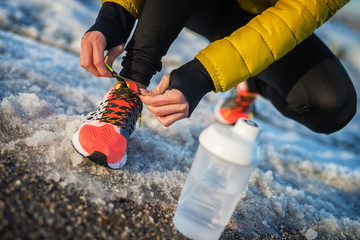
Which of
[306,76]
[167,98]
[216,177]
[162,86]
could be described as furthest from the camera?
[306,76]

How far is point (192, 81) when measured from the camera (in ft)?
3.82

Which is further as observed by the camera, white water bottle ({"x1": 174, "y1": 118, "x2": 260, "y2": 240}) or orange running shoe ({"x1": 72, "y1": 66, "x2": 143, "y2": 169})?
orange running shoe ({"x1": 72, "y1": 66, "x2": 143, "y2": 169})

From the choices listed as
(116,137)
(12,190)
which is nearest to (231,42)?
(116,137)

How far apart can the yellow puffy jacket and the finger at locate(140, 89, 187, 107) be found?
201mm

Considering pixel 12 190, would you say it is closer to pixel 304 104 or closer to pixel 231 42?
pixel 231 42

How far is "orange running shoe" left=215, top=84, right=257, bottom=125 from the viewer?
2.34 m

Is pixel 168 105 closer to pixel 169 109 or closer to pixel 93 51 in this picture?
pixel 169 109

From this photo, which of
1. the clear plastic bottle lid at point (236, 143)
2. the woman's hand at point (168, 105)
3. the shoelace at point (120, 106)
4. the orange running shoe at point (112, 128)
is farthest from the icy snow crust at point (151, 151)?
the clear plastic bottle lid at point (236, 143)

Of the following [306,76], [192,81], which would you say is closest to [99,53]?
[192,81]

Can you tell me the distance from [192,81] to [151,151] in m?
0.60

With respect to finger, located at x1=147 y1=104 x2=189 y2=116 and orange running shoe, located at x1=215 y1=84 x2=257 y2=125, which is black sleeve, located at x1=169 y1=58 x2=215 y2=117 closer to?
finger, located at x1=147 y1=104 x2=189 y2=116

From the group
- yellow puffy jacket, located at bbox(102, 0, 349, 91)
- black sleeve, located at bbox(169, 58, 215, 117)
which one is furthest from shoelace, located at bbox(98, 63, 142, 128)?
yellow puffy jacket, located at bbox(102, 0, 349, 91)

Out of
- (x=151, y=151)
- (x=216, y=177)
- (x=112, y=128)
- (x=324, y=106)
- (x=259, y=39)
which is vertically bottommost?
(x=151, y=151)

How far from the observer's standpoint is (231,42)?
1.27m
